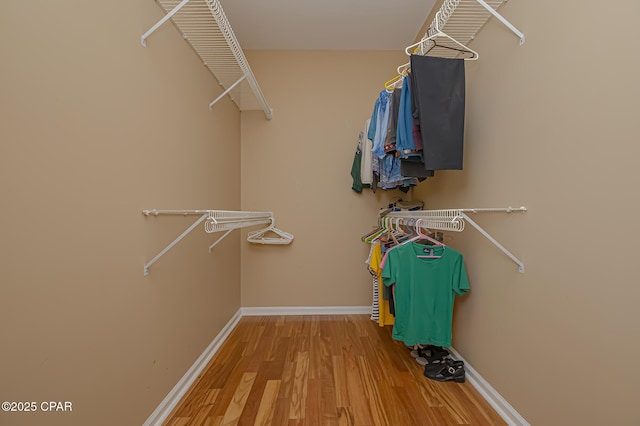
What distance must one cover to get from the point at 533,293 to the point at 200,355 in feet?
6.65

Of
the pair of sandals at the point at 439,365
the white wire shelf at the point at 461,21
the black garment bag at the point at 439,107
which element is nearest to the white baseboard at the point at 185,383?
the pair of sandals at the point at 439,365

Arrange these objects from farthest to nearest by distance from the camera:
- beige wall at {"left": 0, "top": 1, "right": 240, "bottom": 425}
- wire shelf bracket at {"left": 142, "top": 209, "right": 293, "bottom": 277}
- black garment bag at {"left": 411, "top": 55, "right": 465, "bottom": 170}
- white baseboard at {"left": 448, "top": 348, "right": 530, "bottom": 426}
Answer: black garment bag at {"left": 411, "top": 55, "right": 465, "bottom": 170} → white baseboard at {"left": 448, "top": 348, "right": 530, "bottom": 426} → wire shelf bracket at {"left": 142, "top": 209, "right": 293, "bottom": 277} → beige wall at {"left": 0, "top": 1, "right": 240, "bottom": 425}

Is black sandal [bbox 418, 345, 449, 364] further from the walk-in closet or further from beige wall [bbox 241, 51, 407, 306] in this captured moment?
beige wall [bbox 241, 51, 407, 306]

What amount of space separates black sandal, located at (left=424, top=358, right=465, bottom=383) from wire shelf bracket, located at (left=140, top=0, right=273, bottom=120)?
2.35 meters

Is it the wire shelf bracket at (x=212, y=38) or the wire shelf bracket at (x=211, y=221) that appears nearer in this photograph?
the wire shelf bracket at (x=211, y=221)

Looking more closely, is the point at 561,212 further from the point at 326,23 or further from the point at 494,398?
the point at 326,23

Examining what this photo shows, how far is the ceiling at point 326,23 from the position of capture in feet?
8.30

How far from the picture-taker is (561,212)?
1.25m

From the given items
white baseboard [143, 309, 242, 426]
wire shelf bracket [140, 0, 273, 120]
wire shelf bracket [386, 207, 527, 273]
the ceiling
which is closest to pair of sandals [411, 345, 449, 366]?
wire shelf bracket [386, 207, 527, 273]

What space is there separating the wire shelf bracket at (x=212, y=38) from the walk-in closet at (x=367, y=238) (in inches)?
0.7

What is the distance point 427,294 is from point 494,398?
622 mm

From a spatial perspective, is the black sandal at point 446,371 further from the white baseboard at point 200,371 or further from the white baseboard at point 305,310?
the white baseboard at point 305,310

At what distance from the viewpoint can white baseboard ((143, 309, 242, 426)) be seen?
153cm

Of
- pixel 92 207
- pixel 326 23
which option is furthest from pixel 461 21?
pixel 92 207
